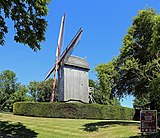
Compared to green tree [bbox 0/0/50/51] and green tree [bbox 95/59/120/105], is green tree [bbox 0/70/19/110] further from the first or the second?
green tree [bbox 0/0/50/51]

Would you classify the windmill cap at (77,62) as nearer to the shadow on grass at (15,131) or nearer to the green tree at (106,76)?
the green tree at (106,76)

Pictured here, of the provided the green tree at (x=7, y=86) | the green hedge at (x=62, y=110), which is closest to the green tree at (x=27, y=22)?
the green hedge at (x=62, y=110)

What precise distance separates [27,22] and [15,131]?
10430mm

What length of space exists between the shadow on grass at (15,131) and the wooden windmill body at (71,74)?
1711cm

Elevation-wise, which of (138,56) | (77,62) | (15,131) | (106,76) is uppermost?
(77,62)

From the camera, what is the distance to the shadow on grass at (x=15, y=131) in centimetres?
1963

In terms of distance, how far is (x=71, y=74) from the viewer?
42.8 meters

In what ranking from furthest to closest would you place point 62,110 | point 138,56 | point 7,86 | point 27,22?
1. point 7,86
2. point 62,110
3. point 138,56
4. point 27,22

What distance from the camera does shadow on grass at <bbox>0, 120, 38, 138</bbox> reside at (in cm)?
1963

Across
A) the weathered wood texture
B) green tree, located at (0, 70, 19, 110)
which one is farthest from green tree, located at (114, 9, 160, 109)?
green tree, located at (0, 70, 19, 110)

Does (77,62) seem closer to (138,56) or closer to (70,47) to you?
(70,47)

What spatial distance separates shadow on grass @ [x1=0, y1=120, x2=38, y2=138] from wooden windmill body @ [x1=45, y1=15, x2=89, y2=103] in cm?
1711

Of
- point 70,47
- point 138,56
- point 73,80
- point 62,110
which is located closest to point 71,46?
point 70,47

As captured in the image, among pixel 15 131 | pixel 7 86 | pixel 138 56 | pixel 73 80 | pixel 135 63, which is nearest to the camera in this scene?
pixel 15 131
